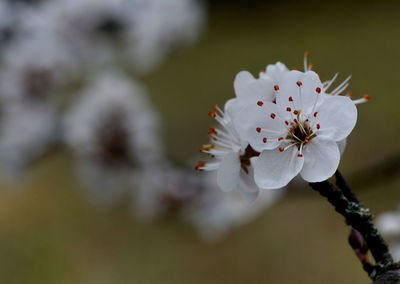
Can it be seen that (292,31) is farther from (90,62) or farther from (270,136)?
(270,136)

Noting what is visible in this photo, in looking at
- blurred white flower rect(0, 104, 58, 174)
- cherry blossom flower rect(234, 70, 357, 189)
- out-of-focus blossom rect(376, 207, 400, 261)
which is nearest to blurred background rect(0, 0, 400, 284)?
blurred white flower rect(0, 104, 58, 174)

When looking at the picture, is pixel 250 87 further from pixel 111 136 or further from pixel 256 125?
pixel 111 136

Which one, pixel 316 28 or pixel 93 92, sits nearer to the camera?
pixel 93 92

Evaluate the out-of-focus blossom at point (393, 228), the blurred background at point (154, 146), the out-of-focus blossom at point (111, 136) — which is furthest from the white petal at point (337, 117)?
the out-of-focus blossom at point (111, 136)

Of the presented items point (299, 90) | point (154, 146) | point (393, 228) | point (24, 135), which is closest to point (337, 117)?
point (299, 90)

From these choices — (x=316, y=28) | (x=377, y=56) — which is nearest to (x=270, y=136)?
(x=377, y=56)

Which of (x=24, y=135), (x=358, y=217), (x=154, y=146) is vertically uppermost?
(x=24, y=135)
